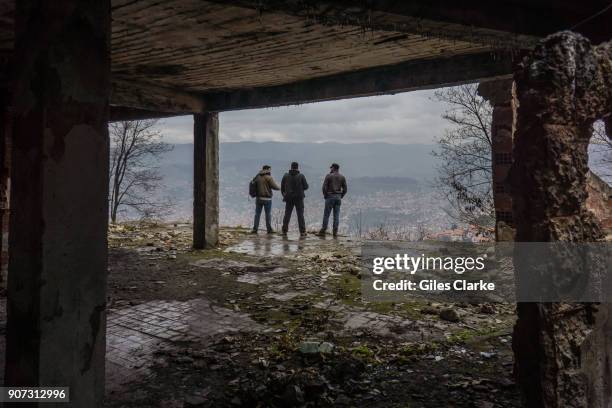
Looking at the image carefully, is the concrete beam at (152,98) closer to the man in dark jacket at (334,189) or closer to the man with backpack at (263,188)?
the man with backpack at (263,188)

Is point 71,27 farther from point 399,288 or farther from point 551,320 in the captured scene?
point 399,288

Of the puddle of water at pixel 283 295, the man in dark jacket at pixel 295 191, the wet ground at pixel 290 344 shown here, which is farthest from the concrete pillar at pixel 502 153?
the man in dark jacket at pixel 295 191

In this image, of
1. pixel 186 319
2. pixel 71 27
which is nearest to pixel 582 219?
pixel 71 27

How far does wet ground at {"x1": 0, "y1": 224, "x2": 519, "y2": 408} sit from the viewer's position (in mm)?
3260

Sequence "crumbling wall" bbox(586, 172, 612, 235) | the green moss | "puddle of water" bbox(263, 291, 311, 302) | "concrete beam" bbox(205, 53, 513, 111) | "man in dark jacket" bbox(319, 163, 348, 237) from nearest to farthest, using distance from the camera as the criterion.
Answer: "crumbling wall" bbox(586, 172, 612, 235)
the green moss
"concrete beam" bbox(205, 53, 513, 111)
"puddle of water" bbox(263, 291, 311, 302)
"man in dark jacket" bbox(319, 163, 348, 237)

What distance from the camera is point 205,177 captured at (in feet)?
29.6

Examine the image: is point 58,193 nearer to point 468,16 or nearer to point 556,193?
point 556,193

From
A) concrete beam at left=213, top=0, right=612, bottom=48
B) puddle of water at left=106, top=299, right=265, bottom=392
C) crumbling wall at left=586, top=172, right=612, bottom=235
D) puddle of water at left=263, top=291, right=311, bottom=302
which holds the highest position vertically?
concrete beam at left=213, top=0, right=612, bottom=48

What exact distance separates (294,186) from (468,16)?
329 inches

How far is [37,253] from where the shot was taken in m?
2.33

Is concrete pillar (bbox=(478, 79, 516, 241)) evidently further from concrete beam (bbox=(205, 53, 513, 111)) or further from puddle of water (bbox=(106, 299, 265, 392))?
puddle of water (bbox=(106, 299, 265, 392))

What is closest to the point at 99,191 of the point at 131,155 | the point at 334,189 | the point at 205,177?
the point at 205,177

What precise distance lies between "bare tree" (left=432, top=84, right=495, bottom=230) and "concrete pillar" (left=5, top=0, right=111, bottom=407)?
1086cm

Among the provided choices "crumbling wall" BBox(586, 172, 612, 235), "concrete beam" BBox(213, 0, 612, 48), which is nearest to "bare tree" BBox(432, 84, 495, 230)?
"concrete beam" BBox(213, 0, 612, 48)
